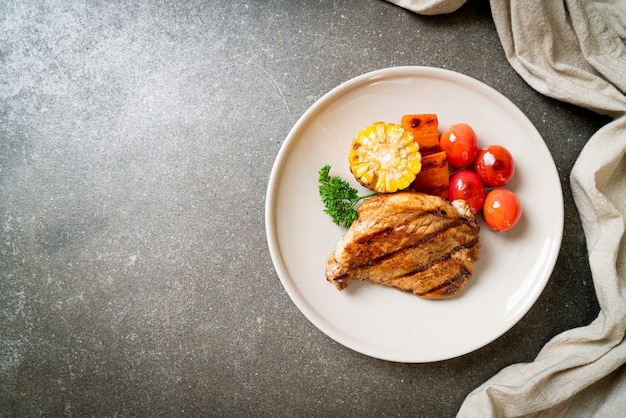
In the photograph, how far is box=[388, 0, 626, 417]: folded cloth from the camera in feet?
8.92

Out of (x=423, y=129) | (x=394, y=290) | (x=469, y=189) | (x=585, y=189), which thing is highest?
(x=423, y=129)

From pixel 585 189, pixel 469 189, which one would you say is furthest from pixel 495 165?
pixel 585 189

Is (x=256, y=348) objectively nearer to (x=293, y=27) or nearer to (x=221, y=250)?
(x=221, y=250)

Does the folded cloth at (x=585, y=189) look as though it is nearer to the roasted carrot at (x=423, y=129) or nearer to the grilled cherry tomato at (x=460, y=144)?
the grilled cherry tomato at (x=460, y=144)

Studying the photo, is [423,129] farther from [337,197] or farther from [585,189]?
[585,189]

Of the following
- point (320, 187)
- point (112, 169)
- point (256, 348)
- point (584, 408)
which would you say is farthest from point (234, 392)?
point (584, 408)

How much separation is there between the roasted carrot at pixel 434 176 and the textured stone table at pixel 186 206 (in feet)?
2.47

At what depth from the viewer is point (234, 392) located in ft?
9.81

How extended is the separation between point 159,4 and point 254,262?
1840mm

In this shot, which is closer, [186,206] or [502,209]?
[502,209]

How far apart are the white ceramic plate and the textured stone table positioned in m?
0.26

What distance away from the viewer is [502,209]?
2588mm

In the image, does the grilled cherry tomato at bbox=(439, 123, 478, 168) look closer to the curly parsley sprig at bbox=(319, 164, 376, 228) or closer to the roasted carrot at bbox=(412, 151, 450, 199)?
the roasted carrot at bbox=(412, 151, 450, 199)

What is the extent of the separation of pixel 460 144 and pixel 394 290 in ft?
3.17
